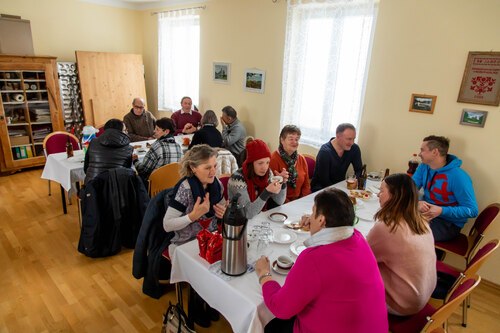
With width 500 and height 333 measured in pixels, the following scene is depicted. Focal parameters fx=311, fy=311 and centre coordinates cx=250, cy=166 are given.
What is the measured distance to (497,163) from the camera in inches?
103

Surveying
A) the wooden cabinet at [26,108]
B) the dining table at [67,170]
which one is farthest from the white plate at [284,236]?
the wooden cabinet at [26,108]

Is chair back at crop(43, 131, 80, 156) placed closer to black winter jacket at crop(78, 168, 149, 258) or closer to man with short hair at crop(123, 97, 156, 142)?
man with short hair at crop(123, 97, 156, 142)

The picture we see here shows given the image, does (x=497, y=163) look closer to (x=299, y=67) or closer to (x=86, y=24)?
(x=299, y=67)

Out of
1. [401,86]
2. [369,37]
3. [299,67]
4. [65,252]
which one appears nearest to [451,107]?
[401,86]

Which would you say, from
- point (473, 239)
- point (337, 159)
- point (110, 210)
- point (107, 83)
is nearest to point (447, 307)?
point (473, 239)

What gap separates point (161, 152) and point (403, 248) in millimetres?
2389

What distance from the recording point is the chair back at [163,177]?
9.21 ft

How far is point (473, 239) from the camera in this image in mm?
2508

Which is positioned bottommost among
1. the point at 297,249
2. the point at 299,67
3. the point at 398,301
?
the point at 398,301

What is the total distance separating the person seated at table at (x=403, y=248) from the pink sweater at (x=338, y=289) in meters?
0.33

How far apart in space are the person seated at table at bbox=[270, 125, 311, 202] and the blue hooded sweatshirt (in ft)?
3.48

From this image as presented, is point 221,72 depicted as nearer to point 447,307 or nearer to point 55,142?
point 55,142

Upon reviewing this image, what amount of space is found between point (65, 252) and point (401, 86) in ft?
11.9

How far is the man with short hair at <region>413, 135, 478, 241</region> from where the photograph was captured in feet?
7.82
